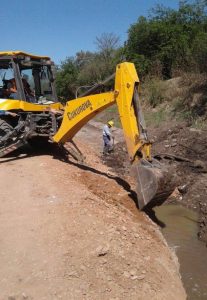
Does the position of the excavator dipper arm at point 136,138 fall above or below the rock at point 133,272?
above

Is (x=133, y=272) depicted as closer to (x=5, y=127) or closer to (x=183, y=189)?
(x=183, y=189)

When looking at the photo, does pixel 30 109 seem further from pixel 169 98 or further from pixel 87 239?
pixel 169 98

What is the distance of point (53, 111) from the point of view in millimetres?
11594

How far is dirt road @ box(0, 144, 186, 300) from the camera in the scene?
5.38 meters

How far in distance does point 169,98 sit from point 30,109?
1118cm

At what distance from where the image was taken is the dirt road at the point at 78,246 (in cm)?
538

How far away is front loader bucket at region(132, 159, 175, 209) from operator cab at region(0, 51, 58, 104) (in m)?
4.76

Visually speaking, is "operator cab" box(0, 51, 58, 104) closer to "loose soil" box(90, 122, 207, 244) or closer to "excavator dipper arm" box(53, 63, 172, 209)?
"loose soil" box(90, 122, 207, 244)

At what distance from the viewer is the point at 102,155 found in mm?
15391

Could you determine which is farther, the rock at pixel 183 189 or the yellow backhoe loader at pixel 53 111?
the rock at pixel 183 189

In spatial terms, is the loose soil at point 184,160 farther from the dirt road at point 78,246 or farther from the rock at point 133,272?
the rock at point 133,272

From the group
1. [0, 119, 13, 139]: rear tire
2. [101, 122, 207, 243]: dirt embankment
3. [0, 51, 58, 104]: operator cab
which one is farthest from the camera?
[0, 119, 13, 139]: rear tire

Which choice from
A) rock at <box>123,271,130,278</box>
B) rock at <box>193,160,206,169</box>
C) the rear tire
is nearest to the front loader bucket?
rock at <box>123,271,130,278</box>

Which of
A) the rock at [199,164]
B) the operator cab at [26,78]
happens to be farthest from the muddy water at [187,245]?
the operator cab at [26,78]
